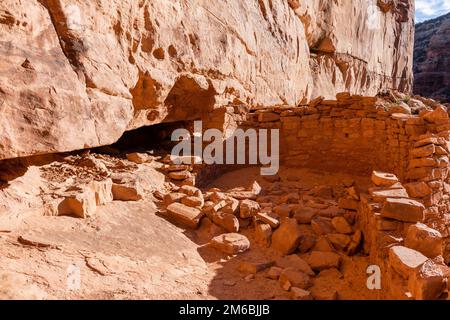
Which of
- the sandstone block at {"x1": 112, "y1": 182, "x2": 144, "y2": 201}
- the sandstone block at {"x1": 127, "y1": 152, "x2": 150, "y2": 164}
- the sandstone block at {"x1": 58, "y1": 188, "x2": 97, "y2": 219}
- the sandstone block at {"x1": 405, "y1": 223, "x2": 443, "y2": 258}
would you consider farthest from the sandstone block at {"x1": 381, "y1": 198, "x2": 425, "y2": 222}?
the sandstone block at {"x1": 127, "y1": 152, "x2": 150, "y2": 164}

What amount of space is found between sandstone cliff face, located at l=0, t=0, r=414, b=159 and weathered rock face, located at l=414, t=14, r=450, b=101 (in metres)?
18.4

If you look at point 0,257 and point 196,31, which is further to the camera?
point 196,31

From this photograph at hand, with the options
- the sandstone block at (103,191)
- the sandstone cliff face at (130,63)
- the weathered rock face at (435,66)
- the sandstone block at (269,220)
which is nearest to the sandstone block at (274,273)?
the sandstone block at (269,220)

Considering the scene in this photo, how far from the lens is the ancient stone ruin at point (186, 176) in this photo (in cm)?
237

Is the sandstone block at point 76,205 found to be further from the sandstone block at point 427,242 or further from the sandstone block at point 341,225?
the sandstone block at point 427,242

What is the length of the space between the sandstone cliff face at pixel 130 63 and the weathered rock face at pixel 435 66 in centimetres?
1836

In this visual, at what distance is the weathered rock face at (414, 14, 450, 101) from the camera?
22297mm

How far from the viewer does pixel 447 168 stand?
3973 mm

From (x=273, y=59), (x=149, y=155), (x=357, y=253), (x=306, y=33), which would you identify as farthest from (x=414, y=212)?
(x=306, y=33)

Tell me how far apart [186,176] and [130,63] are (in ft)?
4.62

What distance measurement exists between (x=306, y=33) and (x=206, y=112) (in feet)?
14.7

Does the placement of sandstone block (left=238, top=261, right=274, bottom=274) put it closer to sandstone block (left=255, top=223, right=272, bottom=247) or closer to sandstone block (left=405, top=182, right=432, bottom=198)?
sandstone block (left=255, top=223, right=272, bottom=247)

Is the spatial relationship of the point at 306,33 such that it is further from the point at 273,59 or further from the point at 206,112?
the point at 206,112

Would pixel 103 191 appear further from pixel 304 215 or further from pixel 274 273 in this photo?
pixel 304 215
